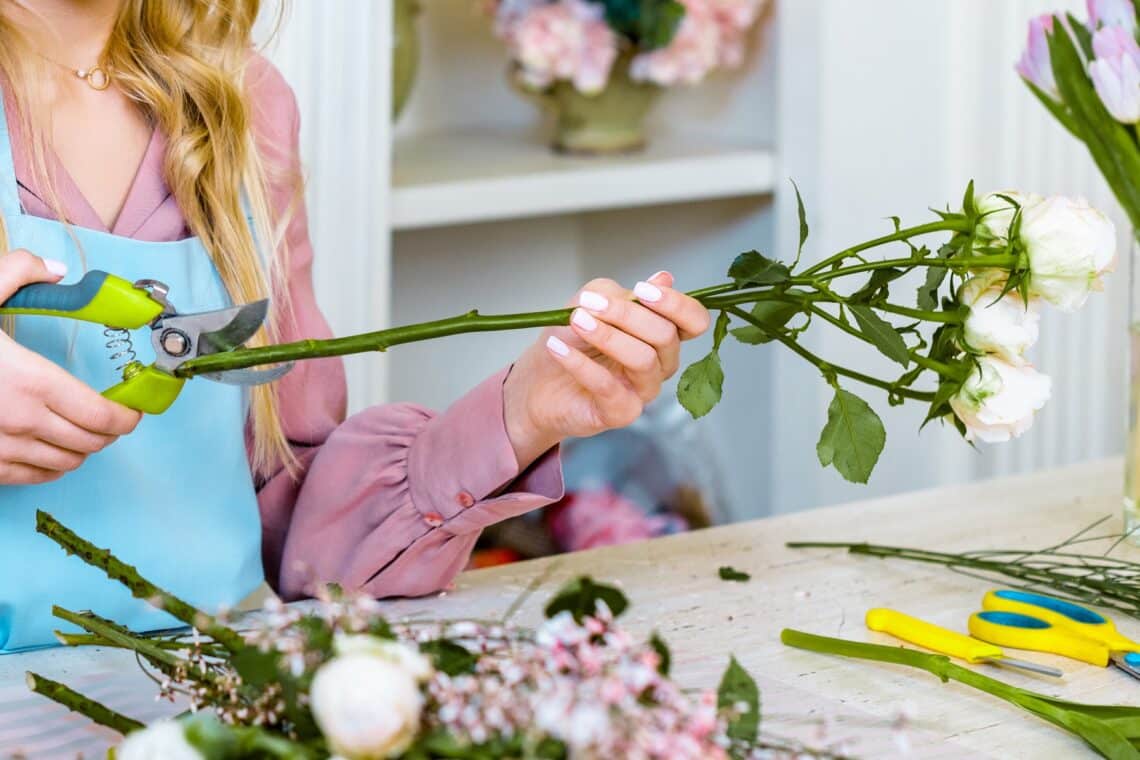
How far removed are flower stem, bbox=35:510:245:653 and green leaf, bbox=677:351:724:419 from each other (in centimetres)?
24

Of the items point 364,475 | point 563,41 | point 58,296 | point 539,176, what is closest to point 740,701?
point 58,296

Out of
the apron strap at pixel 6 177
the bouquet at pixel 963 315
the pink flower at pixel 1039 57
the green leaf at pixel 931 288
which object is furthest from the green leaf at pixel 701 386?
the pink flower at pixel 1039 57

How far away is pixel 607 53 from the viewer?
5.72 ft

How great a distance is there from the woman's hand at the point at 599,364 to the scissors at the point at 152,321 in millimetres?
153

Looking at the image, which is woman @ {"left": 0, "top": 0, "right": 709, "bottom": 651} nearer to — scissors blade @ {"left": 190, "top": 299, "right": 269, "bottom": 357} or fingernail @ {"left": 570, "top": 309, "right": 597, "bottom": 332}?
fingernail @ {"left": 570, "top": 309, "right": 597, "bottom": 332}

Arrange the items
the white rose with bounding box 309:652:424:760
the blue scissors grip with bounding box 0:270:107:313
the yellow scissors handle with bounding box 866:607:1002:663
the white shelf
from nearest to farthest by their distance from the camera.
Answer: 1. the white rose with bounding box 309:652:424:760
2. the blue scissors grip with bounding box 0:270:107:313
3. the yellow scissors handle with bounding box 866:607:1002:663
4. the white shelf

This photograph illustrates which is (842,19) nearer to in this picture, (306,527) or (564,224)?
(564,224)

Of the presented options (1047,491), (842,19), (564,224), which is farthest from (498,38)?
(1047,491)

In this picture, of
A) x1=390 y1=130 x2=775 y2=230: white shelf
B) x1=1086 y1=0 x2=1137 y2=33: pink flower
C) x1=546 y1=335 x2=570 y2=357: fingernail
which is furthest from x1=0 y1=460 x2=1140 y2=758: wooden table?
x1=390 y1=130 x2=775 y2=230: white shelf

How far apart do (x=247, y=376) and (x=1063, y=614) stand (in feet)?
1.51

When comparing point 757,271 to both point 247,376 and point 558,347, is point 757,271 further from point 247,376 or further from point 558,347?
point 247,376

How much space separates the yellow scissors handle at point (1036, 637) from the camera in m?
0.79

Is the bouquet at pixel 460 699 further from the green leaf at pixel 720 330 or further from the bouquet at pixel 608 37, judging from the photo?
the bouquet at pixel 608 37

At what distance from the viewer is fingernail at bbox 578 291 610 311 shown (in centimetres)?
74
